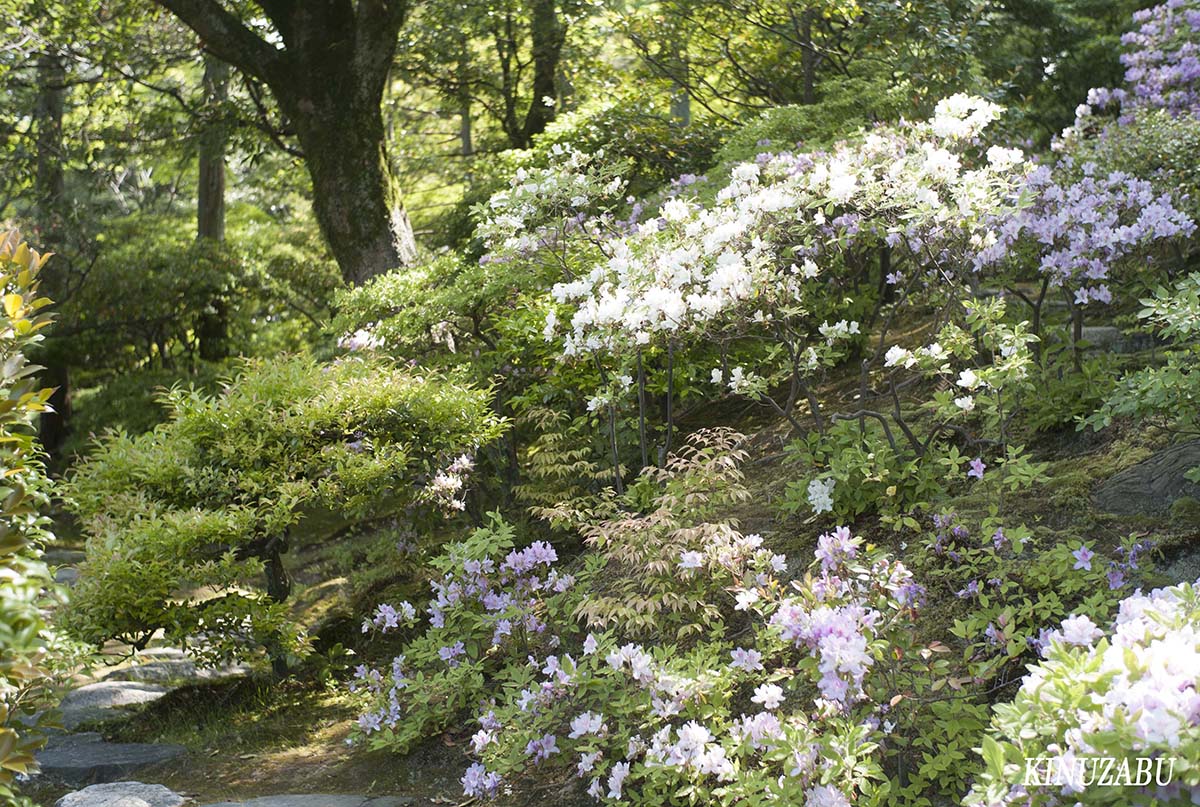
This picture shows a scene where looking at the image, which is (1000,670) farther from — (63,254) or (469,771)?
(63,254)

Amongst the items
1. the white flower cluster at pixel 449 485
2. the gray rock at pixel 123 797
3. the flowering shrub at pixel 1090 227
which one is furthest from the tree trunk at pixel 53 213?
the flowering shrub at pixel 1090 227

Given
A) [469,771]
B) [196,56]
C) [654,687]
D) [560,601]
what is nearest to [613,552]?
[560,601]

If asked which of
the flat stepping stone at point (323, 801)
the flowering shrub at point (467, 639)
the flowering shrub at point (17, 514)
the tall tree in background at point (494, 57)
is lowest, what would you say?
the flat stepping stone at point (323, 801)

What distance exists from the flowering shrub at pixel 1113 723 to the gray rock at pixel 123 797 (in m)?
2.95

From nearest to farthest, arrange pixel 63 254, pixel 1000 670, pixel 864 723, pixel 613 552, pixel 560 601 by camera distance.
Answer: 1. pixel 864 723
2. pixel 1000 670
3. pixel 613 552
4. pixel 560 601
5. pixel 63 254

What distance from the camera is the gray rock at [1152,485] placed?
3309 millimetres

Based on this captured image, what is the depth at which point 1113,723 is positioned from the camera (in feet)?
5.34

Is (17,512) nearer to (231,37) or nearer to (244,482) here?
(244,482)

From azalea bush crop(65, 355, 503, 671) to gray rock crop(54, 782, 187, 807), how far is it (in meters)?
0.70

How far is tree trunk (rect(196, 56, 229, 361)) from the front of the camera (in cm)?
1059

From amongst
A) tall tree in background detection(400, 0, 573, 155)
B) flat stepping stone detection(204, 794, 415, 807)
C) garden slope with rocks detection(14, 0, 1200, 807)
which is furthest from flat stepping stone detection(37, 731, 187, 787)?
tall tree in background detection(400, 0, 573, 155)

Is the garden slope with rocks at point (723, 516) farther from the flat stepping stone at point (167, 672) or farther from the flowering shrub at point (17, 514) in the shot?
the flowering shrub at point (17, 514)

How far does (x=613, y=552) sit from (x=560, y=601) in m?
0.43

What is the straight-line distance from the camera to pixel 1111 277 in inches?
168
